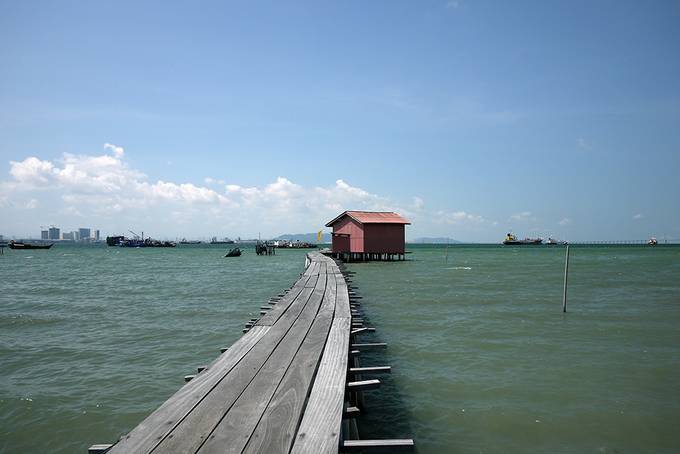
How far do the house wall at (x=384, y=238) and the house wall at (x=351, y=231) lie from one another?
67 centimetres

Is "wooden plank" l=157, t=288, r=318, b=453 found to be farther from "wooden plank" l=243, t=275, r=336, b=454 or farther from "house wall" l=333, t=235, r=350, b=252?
"house wall" l=333, t=235, r=350, b=252

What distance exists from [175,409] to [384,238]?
38.0 metres

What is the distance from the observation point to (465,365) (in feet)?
25.8

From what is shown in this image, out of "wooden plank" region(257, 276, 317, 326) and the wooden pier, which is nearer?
the wooden pier

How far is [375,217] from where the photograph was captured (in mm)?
41844

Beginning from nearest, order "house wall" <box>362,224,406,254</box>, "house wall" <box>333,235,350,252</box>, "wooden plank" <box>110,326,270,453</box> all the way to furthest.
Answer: "wooden plank" <box>110,326,270,453</box>, "house wall" <box>362,224,406,254</box>, "house wall" <box>333,235,350,252</box>

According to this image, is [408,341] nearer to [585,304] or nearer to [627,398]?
[627,398]

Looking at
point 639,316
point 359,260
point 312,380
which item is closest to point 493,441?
point 312,380

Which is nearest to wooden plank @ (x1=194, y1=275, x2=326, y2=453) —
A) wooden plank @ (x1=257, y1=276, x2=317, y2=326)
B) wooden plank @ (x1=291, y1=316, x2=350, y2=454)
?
wooden plank @ (x1=291, y1=316, x2=350, y2=454)

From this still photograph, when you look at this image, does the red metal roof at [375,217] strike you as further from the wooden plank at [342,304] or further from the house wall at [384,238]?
the wooden plank at [342,304]

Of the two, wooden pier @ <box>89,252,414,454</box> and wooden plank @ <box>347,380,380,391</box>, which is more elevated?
wooden pier @ <box>89,252,414,454</box>

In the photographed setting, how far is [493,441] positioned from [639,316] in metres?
11.1

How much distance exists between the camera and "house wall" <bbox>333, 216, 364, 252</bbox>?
40066 mm

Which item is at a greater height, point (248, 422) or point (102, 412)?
point (248, 422)
